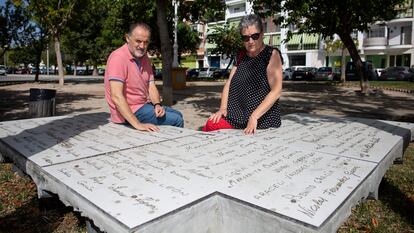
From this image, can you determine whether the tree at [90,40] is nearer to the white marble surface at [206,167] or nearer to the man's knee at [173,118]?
the man's knee at [173,118]

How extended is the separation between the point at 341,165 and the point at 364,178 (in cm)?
27

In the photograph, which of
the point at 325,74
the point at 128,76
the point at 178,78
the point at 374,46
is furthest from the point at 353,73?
the point at 128,76

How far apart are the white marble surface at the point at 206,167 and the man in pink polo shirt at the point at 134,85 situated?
0.22 m

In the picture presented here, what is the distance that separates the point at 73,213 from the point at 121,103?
3.77 feet

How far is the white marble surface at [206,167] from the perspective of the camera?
189 cm

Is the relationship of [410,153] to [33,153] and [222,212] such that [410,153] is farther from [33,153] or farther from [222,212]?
[33,153]

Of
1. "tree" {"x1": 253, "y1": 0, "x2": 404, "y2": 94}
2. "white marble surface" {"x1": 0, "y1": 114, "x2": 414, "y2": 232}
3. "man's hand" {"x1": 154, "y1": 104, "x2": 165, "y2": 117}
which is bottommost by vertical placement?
"white marble surface" {"x1": 0, "y1": 114, "x2": 414, "y2": 232}

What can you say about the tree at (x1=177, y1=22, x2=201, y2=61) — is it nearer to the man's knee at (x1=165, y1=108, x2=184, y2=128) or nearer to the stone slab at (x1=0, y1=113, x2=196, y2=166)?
the man's knee at (x1=165, y1=108, x2=184, y2=128)

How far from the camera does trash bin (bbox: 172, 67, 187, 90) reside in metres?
20.9

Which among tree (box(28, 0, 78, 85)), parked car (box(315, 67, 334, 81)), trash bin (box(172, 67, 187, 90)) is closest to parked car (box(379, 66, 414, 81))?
parked car (box(315, 67, 334, 81))

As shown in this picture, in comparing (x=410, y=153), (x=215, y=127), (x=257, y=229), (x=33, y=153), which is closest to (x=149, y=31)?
(x=215, y=127)

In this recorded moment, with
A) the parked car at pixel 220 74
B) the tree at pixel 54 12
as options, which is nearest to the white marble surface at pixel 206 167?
the tree at pixel 54 12

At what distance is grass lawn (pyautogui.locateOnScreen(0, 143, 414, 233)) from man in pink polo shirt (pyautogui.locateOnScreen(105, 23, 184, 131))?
1.14 m

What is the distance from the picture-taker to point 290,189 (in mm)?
2131
